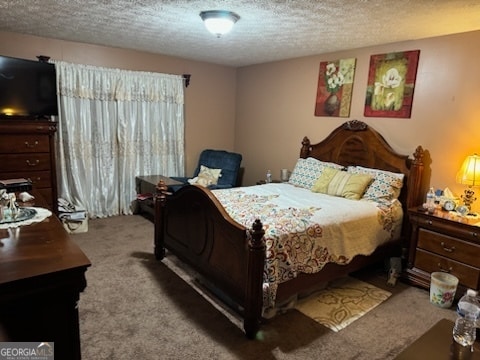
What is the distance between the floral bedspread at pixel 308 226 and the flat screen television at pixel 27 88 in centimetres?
225

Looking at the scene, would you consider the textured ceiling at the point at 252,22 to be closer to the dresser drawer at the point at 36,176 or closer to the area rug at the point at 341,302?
the dresser drawer at the point at 36,176

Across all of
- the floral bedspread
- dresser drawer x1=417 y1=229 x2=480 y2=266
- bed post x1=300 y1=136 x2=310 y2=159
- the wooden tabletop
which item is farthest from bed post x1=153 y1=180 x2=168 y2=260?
dresser drawer x1=417 y1=229 x2=480 y2=266

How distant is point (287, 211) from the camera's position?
277 cm

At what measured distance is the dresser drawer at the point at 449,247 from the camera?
2.66m

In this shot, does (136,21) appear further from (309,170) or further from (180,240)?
(309,170)

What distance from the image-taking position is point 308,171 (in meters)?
4.02

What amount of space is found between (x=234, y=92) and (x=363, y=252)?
3708mm

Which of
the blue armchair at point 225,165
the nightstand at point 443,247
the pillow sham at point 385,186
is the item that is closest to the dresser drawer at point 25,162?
the blue armchair at point 225,165

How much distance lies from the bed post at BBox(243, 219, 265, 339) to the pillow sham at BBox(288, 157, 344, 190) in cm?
193

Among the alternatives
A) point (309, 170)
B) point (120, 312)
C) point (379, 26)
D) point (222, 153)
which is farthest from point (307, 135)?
point (120, 312)

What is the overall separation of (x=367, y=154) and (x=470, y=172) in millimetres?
1070

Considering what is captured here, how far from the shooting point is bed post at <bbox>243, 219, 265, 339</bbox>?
2.10 meters

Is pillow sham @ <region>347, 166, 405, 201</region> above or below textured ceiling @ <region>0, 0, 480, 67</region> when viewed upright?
below

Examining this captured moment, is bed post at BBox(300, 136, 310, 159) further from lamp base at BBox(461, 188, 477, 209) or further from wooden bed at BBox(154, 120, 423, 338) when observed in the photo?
lamp base at BBox(461, 188, 477, 209)
